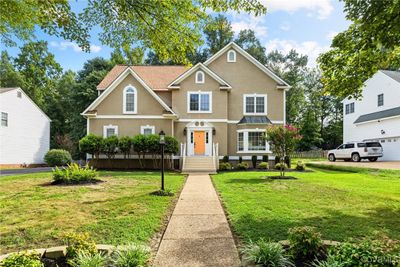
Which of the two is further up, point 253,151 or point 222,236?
point 253,151

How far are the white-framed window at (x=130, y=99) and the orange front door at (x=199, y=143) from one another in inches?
195

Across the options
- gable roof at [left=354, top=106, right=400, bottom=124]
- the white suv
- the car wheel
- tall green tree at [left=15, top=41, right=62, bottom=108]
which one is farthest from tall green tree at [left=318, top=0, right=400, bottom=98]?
gable roof at [left=354, top=106, right=400, bottom=124]

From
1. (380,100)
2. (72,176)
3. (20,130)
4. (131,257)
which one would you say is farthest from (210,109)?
(380,100)

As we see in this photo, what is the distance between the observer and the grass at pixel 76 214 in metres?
4.95

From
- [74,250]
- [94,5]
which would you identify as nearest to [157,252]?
[74,250]

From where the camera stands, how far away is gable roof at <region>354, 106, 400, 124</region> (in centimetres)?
2398

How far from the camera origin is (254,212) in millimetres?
6613

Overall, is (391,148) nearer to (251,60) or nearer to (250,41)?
(251,60)

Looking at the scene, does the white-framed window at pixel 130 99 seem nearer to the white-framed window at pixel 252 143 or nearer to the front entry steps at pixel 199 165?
the front entry steps at pixel 199 165

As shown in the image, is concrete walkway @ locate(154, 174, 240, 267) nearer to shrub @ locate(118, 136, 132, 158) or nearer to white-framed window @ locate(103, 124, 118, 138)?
shrub @ locate(118, 136, 132, 158)

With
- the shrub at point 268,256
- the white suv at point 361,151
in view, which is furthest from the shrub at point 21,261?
the white suv at point 361,151

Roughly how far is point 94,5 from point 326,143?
4858 cm

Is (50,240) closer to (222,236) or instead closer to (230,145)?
(222,236)

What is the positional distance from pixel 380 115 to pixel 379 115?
8.2 inches
